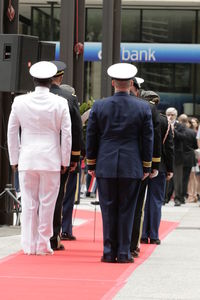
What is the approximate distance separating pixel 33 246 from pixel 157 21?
26.0m

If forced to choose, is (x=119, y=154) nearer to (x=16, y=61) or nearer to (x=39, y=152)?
(x=39, y=152)

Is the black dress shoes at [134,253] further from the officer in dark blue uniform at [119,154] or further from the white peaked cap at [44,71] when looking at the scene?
the white peaked cap at [44,71]

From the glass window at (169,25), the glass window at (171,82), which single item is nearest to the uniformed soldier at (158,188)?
the glass window at (171,82)

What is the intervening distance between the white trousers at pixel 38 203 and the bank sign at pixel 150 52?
18.9 m

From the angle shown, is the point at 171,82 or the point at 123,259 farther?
the point at 171,82

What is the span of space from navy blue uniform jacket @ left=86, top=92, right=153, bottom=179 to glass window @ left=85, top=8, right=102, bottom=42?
82.9 feet

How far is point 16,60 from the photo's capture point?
15.0 meters

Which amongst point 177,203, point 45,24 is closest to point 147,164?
point 177,203

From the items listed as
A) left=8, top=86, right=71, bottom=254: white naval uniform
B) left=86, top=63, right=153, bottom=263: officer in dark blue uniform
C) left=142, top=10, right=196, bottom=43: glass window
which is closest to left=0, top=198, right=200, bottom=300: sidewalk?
left=86, top=63, right=153, bottom=263: officer in dark blue uniform

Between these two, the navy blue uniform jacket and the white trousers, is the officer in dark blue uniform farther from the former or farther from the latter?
the white trousers

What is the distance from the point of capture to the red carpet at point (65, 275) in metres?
8.89

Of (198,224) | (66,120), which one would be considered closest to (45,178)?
(66,120)

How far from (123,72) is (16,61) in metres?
3.86

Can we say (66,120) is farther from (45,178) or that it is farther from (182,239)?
(182,239)
